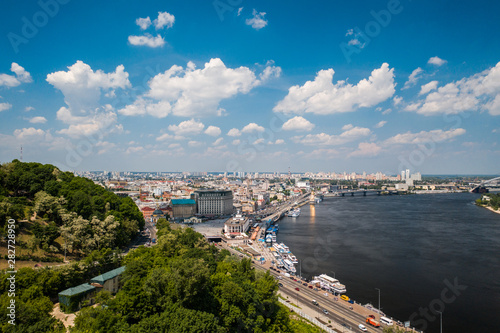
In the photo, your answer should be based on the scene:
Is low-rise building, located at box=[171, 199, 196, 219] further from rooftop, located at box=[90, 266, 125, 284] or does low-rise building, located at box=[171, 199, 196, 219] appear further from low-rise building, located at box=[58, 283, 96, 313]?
low-rise building, located at box=[58, 283, 96, 313]

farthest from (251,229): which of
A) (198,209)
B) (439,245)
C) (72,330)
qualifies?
(72,330)

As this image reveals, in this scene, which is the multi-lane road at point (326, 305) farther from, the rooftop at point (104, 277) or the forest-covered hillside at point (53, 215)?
the forest-covered hillside at point (53, 215)

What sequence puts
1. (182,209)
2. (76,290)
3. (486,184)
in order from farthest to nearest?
(486,184), (182,209), (76,290)

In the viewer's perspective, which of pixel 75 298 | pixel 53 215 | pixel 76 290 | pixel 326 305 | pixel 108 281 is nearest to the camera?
pixel 75 298

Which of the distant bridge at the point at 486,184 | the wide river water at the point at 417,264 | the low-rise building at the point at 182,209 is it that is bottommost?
the wide river water at the point at 417,264

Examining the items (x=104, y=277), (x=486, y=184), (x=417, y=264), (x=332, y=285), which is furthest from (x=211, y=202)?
(x=486, y=184)

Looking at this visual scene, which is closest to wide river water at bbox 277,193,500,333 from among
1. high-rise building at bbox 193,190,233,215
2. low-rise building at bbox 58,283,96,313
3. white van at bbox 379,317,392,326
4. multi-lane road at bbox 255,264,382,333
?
white van at bbox 379,317,392,326

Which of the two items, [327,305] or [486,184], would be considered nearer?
[327,305]

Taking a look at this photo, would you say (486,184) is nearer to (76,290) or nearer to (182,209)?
(182,209)

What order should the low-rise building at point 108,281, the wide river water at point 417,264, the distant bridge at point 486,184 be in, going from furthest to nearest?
the distant bridge at point 486,184
the wide river water at point 417,264
the low-rise building at point 108,281

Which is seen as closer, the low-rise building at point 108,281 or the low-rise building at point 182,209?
the low-rise building at point 108,281

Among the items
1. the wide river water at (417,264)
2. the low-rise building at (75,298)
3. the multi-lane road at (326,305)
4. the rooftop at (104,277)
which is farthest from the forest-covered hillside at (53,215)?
the wide river water at (417,264)
